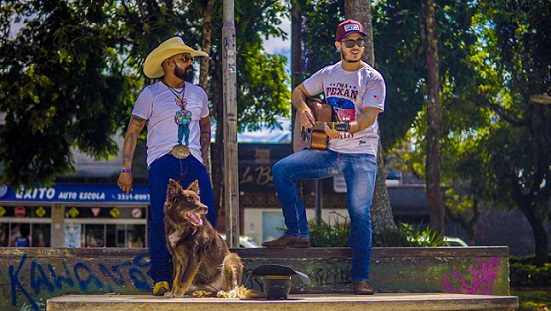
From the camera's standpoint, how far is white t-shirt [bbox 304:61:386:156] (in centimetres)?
A: 789

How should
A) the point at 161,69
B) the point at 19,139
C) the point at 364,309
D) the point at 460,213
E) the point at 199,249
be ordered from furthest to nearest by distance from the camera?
the point at 460,213 → the point at 19,139 → the point at 161,69 → the point at 199,249 → the point at 364,309

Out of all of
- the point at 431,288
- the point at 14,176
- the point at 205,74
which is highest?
the point at 205,74

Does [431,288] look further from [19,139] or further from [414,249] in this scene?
[19,139]

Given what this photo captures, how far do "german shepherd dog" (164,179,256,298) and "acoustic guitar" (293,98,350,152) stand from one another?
1125 millimetres

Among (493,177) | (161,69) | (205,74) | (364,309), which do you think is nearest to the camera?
(364,309)

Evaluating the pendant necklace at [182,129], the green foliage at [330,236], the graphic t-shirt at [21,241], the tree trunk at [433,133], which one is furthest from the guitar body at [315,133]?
the graphic t-shirt at [21,241]

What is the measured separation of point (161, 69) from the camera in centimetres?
838

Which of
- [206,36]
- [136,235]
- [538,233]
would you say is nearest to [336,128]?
[206,36]

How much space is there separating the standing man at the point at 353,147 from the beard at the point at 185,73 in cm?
94

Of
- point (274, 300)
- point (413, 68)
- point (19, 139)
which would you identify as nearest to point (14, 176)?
point (19, 139)

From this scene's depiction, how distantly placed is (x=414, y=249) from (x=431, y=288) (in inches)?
16.2

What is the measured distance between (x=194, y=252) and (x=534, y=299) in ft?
47.0

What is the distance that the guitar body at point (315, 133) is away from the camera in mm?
7914

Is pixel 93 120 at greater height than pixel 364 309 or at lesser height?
greater
